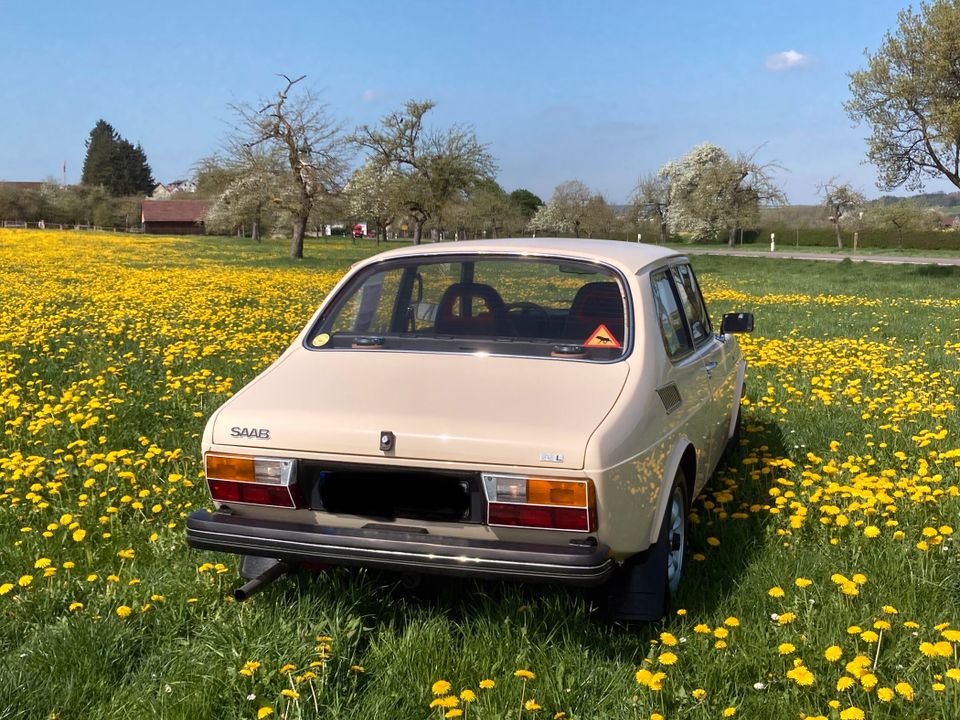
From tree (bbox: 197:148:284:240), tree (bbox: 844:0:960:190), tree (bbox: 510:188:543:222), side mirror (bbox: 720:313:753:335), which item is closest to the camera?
side mirror (bbox: 720:313:753:335)

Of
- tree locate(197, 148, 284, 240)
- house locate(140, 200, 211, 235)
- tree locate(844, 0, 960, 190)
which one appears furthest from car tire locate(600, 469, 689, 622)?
house locate(140, 200, 211, 235)

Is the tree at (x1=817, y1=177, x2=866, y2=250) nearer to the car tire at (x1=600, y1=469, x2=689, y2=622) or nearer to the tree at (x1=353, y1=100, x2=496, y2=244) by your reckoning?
the tree at (x1=353, y1=100, x2=496, y2=244)

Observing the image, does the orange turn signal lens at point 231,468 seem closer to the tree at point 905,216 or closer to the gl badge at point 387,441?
the gl badge at point 387,441

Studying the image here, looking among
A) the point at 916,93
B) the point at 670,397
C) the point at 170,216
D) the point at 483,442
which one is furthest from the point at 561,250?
the point at 170,216

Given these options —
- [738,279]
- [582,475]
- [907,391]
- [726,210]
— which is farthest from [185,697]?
[726,210]

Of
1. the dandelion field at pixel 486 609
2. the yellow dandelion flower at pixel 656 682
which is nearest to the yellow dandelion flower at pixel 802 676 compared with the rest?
the dandelion field at pixel 486 609

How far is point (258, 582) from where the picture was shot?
3221mm

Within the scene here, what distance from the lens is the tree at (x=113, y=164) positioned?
115 metres

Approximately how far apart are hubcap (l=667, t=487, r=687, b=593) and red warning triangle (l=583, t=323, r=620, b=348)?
2.24 ft

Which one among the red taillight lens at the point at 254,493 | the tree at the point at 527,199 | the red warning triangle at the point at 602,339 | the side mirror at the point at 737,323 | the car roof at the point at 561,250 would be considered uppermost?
the tree at the point at 527,199

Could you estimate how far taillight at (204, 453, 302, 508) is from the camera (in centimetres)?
299

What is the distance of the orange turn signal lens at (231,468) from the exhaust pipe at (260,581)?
45 cm

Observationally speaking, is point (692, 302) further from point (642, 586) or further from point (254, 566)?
point (254, 566)

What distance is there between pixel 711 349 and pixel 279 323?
868cm
